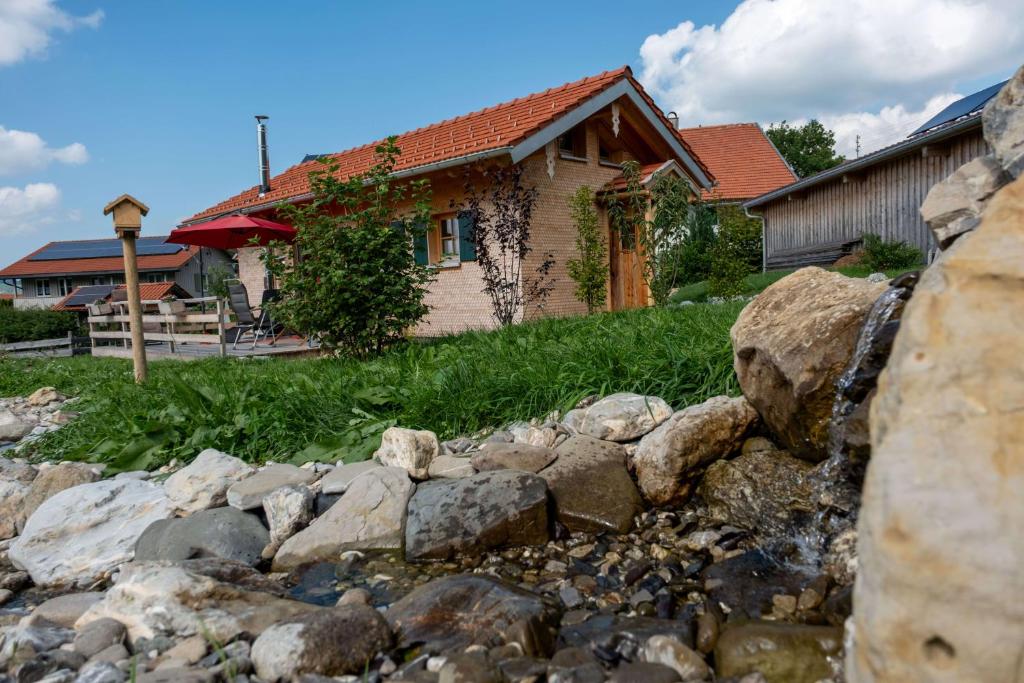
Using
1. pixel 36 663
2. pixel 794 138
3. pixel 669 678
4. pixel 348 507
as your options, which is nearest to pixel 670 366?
pixel 348 507

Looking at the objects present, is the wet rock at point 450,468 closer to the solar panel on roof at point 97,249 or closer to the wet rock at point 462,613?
the wet rock at point 462,613

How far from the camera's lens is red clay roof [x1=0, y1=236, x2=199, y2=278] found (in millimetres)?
42591

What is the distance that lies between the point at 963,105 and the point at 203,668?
18.6 metres

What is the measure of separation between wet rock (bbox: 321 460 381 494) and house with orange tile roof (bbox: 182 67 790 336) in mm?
6529

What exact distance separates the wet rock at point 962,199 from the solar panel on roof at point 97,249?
47.5 metres

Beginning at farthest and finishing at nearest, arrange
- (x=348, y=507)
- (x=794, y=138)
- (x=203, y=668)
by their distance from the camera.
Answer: (x=794, y=138) < (x=348, y=507) < (x=203, y=668)

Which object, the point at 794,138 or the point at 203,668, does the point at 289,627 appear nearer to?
the point at 203,668

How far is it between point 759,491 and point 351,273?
4.79m

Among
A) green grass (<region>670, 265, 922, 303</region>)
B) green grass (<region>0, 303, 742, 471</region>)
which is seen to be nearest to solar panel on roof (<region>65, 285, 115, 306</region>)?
green grass (<region>670, 265, 922, 303</region>)

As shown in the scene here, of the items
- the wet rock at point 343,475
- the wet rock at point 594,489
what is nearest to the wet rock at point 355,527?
the wet rock at point 343,475

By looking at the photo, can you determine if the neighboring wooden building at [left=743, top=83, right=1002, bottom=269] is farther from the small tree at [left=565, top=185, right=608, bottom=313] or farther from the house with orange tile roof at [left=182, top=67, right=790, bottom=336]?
the small tree at [left=565, top=185, right=608, bottom=313]

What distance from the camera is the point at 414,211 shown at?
24.9 ft

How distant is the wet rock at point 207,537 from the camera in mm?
3455

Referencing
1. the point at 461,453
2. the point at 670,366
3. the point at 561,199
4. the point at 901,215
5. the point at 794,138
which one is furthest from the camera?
the point at 794,138
